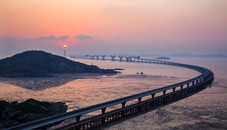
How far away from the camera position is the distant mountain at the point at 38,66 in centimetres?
12704

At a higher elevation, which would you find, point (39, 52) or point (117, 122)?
point (39, 52)

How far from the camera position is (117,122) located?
38.7m

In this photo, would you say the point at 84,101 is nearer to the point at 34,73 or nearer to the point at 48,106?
the point at 48,106

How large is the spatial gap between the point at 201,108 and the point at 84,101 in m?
27.5

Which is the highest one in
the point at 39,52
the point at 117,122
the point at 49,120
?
the point at 39,52

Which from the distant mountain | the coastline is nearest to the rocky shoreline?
the coastline

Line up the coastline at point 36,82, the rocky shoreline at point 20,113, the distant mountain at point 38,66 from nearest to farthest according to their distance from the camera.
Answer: the rocky shoreline at point 20,113
the coastline at point 36,82
the distant mountain at point 38,66

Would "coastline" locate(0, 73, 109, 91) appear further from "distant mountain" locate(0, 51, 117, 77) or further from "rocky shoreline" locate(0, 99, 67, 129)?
"rocky shoreline" locate(0, 99, 67, 129)

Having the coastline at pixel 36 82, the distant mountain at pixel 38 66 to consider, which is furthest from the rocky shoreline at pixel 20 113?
the distant mountain at pixel 38 66

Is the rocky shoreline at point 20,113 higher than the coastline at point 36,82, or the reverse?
the rocky shoreline at point 20,113

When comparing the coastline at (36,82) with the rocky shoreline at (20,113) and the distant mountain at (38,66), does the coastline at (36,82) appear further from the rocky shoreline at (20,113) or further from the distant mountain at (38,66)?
the rocky shoreline at (20,113)

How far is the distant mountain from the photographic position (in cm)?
12704

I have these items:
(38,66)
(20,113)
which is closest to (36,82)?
(38,66)

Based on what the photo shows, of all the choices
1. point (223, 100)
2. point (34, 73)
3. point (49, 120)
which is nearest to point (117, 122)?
point (49, 120)
